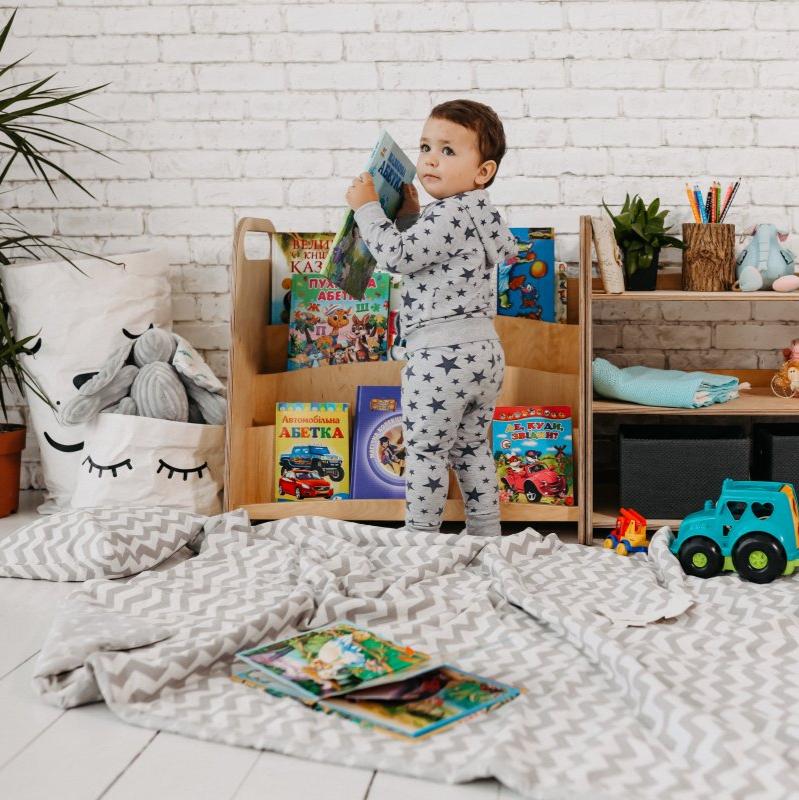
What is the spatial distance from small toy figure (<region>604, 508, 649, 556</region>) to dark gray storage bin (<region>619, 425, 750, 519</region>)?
0.31ft

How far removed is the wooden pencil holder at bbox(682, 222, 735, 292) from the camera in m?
2.36

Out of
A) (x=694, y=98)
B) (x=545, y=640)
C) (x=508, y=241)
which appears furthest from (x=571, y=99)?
(x=545, y=640)

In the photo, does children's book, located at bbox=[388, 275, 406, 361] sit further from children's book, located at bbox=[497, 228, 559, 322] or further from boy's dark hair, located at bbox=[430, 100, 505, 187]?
boy's dark hair, located at bbox=[430, 100, 505, 187]

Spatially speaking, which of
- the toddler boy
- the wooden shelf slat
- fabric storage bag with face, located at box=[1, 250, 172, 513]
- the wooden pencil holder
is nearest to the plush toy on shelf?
the wooden pencil holder

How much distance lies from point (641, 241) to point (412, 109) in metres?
0.77

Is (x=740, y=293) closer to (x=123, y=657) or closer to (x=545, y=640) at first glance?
(x=545, y=640)

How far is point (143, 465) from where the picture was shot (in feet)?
7.65

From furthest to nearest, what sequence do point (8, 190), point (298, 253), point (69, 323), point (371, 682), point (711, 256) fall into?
point (8, 190), point (298, 253), point (69, 323), point (711, 256), point (371, 682)

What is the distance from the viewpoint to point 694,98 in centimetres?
261

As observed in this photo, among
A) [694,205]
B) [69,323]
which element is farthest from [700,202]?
[69,323]

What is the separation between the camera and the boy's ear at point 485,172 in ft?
6.81

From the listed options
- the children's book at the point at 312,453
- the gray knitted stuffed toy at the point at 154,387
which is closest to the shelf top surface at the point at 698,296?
the children's book at the point at 312,453

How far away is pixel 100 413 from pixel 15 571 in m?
0.54

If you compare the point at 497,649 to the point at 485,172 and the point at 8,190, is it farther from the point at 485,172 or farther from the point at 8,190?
the point at 8,190
